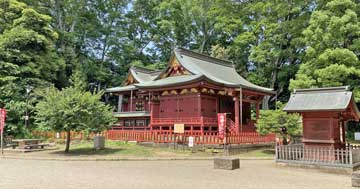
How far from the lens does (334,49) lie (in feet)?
84.1

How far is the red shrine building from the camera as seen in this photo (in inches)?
863

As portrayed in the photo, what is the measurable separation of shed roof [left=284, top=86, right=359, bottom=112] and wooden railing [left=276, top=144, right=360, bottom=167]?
1.72 meters

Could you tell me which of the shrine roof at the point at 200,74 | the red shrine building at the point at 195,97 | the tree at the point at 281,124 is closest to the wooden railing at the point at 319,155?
the tree at the point at 281,124

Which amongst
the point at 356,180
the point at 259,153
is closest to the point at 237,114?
the point at 259,153

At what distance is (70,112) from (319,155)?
12.6m

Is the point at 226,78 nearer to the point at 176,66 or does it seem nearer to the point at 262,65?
the point at 176,66

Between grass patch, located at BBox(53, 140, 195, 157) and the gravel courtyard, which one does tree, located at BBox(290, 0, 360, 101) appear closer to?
grass patch, located at BBox(53, 140, 195, 157)

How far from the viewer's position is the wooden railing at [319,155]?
1246cm

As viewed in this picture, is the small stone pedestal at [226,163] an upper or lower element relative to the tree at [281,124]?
lower

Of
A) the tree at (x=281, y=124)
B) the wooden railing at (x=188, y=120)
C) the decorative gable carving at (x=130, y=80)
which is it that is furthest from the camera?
the decorative gable carving at (x=130, y=80)

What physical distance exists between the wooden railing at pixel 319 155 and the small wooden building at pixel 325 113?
406 mm

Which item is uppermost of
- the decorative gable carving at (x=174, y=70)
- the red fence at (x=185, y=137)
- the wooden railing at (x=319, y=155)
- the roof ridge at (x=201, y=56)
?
the roof ridge at (x=201, y=56)

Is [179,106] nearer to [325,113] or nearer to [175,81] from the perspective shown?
[175,81]

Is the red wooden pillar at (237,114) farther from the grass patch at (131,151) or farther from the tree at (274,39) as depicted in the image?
the tree at (274,39)
